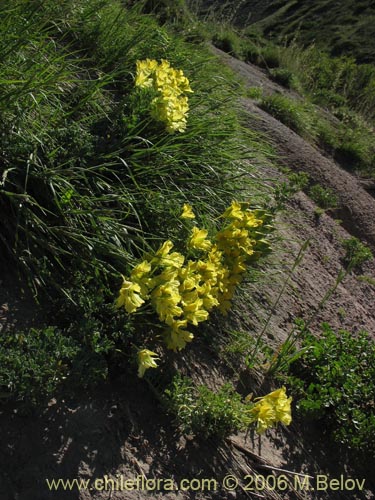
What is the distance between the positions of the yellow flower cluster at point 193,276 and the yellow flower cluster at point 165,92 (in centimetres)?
55

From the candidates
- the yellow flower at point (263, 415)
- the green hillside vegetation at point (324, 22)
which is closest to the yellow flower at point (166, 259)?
the yellow flower at point (263, 415)

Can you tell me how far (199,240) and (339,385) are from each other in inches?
40.9

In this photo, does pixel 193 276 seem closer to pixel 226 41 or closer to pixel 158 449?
pixel 158 449

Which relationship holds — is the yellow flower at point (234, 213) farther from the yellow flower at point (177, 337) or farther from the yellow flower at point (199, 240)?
the yellow flower at point (177, 337)

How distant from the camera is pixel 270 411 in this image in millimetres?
2332

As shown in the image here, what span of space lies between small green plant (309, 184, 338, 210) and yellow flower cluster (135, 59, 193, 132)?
1927 mm

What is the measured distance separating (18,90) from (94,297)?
961mm

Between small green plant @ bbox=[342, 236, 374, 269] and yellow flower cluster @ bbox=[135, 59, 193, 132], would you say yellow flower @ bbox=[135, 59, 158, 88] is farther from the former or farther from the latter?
small green plant @ bbox=[342, 236, 374, 269]

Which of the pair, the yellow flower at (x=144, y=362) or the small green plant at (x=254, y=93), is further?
the small green plant at (x=254, y=93)

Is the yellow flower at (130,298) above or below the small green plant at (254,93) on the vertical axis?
below

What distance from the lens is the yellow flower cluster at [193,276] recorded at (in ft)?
7.34

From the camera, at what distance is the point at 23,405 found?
194cm

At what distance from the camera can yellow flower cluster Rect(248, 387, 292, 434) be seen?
2.32m

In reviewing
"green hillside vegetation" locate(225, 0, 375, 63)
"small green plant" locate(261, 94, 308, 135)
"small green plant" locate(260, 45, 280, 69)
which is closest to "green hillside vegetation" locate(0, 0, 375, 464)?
"small green plant" locate(261, 94, 308, 135)
